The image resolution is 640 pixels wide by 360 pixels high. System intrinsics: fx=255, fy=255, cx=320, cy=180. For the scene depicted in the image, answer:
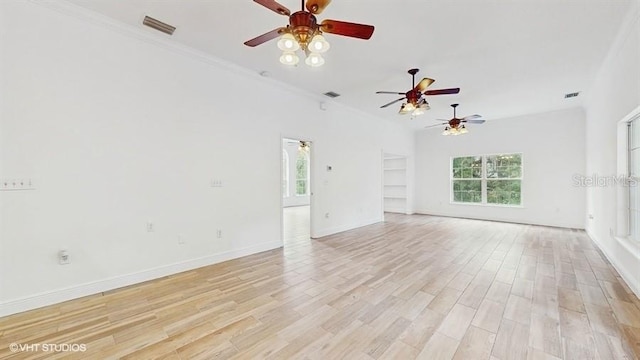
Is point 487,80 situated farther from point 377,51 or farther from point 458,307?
point 458,307

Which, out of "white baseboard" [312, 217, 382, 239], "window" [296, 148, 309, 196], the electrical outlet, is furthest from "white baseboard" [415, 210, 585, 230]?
the electrical outlet

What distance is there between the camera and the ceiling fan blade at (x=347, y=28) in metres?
2.16

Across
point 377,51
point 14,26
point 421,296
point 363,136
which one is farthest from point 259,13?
point 363,136

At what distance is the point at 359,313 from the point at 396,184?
743 cm

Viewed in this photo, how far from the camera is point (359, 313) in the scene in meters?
2.39

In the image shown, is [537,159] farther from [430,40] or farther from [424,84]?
[430,40]

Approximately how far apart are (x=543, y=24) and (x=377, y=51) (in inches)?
73.7

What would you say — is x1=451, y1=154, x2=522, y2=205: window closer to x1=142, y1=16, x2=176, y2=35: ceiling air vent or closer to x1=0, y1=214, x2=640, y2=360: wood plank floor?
x1=0, y1=214, x2=640, y2=360: wood plank floor

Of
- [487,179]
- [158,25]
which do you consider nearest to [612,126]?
[487,179]

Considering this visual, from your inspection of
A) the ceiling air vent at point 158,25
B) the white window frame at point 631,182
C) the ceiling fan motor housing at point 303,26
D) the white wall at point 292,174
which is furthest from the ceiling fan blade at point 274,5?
the white wall at point 292,174

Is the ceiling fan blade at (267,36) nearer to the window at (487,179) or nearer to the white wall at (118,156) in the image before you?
the white wall at (118,156)

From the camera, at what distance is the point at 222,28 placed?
3023mm

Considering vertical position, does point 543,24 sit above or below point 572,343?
above

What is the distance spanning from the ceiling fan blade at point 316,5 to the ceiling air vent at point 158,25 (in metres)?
1.97
